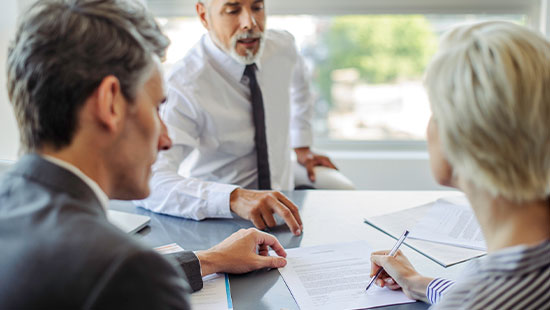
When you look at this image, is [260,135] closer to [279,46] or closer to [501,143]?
[279,46]

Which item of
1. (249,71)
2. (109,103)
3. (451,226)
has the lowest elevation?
(451,226)

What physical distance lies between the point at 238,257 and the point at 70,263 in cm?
61

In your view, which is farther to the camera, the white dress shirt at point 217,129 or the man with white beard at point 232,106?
the man with white beard at point 232,106

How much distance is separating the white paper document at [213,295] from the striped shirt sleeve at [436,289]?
40 centimetres

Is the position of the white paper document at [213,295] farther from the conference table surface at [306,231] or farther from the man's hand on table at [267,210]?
the man's hand on table at [267,210]

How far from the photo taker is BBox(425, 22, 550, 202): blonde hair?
73cm

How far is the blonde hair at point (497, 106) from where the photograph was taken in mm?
729

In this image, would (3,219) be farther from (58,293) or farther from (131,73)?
(131,73)

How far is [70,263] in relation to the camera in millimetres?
612

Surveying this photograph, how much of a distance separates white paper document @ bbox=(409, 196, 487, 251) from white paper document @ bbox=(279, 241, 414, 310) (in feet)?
0.66

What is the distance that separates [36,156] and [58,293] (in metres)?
0.24

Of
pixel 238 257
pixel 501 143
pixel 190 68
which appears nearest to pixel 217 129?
pixel 190 68

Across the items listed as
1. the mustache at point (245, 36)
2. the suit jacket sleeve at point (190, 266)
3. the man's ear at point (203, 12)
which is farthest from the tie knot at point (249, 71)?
the suit jacket sleeve at point (190, 266)

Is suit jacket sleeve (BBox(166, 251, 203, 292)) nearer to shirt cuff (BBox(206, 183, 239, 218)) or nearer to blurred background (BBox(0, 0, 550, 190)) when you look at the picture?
shirt cuff (BBox(206, 183, 239, 218))
